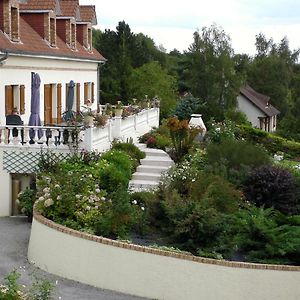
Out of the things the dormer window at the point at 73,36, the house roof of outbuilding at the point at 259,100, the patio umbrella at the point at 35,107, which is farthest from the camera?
the house roof of outbuilding at the point at 259,100

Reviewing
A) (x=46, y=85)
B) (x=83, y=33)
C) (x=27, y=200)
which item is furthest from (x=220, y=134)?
(x=83, y=33)

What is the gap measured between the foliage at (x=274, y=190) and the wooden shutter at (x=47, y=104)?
37.2 feet

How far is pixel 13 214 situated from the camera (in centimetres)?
2072

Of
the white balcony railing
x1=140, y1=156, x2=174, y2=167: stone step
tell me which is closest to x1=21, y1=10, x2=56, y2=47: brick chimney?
x1=140, y1=156, x2=174, y2=167: stone step

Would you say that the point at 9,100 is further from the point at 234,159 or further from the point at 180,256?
the point at 180,256

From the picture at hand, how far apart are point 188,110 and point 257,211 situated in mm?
18817

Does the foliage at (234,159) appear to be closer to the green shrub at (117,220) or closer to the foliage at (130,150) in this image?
the foliage at (130,150)

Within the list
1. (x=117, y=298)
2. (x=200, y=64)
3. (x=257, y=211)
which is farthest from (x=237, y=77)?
(x=117, y=298)

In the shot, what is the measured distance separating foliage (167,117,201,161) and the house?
6.37 ft

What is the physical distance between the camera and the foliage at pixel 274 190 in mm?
19219

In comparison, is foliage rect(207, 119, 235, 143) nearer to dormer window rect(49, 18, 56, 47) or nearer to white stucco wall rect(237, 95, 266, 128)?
dormer window rect(49, 18, 56, 47)

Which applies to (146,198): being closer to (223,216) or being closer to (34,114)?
(223,216)

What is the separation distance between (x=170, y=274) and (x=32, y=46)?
46.6 feet

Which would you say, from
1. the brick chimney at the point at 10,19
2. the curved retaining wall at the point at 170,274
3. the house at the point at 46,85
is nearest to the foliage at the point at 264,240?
the curved retaining wall at the point at 170,274
